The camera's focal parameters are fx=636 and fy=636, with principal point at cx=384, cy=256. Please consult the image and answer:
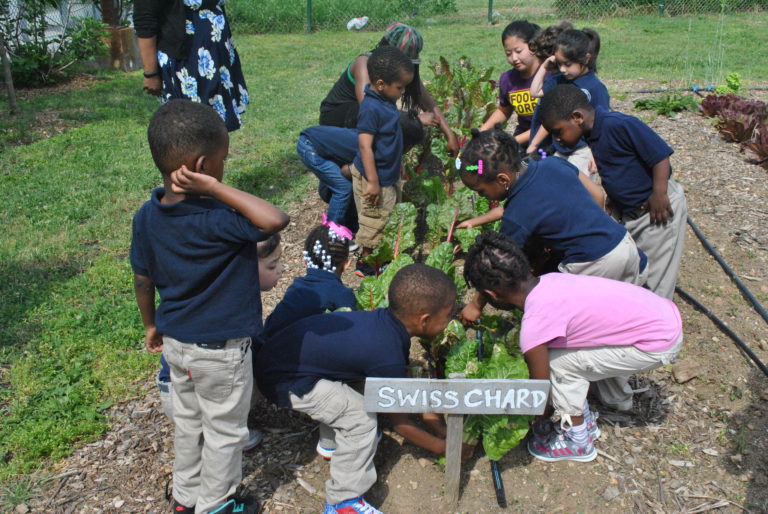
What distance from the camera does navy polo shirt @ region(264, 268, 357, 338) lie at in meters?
3.26

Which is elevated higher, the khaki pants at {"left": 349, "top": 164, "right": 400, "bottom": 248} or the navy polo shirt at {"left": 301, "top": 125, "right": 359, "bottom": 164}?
the navy polo shirt at {"left": 301, "top": 125, "right": 359, "bottom": 164}

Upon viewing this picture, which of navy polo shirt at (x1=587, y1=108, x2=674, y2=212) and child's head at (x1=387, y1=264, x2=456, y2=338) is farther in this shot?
navy polo shirt at (x1=587, y1=108, x2=674, y2=212)

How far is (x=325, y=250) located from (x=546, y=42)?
2.89m

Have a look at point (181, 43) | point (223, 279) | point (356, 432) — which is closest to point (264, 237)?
point (223, 279)

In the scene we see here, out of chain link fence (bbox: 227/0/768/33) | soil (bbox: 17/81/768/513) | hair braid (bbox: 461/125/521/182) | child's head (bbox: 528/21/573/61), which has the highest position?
chain link fence (bbox: 227/0/768/33)

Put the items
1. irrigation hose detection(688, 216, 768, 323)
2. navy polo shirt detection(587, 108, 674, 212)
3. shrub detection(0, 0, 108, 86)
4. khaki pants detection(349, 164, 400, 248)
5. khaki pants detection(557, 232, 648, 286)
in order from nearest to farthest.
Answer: khaki pants detection(557, 232, 648, 286) → navy polo shirt detection(587, 108, 674, 212) → irrigation hose detection(688, 216, 768, 323) → khaki pants detection(349, 164, 400, 248) → shrub detection(0, 0, 108, 86)

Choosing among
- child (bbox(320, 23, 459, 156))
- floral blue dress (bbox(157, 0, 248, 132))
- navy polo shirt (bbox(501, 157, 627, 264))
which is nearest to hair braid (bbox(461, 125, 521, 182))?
navy polo shirt (bbox(501, 157, 627, 264))

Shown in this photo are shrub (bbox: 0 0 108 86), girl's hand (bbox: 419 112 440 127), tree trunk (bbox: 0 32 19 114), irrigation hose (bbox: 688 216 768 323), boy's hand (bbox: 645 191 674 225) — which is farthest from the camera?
shrub (bbox: 0 0 108 86)

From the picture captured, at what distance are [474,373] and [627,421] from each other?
3.39 feet

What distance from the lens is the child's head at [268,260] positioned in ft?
9.96

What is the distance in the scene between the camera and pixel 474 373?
3119mm

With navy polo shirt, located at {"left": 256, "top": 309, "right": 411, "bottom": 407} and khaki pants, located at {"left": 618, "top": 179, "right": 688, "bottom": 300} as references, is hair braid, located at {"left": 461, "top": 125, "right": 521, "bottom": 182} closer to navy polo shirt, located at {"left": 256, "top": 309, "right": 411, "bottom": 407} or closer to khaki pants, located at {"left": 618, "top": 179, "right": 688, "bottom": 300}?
navy polo shirt, located at {"left": 256, "top": 309, "right": 411, "bottom": 407}

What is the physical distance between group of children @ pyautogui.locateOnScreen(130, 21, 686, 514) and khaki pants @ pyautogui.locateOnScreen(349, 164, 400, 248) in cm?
82

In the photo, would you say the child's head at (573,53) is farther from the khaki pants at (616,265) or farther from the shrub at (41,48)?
the shrub at (41,48)
